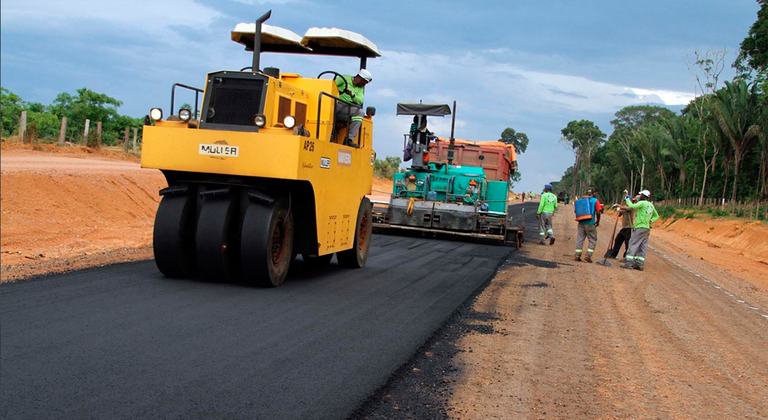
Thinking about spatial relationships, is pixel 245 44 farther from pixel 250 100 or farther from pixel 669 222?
pixel 669 222

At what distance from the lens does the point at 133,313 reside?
6453 millimetres

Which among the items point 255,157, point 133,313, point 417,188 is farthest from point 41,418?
point 417,188

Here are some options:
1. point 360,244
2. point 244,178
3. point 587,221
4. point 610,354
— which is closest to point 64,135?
point 360,244

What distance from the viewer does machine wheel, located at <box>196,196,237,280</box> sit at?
8.09 meters

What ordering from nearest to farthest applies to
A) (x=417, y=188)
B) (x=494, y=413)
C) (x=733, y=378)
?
(x=494, y=413) < (x=733, y=378) < (x=417, y=188)

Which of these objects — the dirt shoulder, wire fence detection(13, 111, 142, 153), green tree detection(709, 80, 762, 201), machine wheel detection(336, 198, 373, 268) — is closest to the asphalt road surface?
machine wheel detection(336, 198, 373, 268)

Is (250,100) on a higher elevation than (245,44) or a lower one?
lower

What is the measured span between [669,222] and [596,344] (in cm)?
3554

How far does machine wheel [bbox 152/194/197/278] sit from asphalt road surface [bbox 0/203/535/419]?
0.74 feet

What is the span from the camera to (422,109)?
60.0 feet

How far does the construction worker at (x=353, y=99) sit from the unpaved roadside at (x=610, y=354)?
3.01 m

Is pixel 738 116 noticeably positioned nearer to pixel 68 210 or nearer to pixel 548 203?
pixel 548 203

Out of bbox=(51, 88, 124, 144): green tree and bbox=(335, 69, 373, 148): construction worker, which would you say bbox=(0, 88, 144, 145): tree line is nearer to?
bbox=(51, 88, 124, 144): green tree

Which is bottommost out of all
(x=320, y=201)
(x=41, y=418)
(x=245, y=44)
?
(x=41, y=418)
